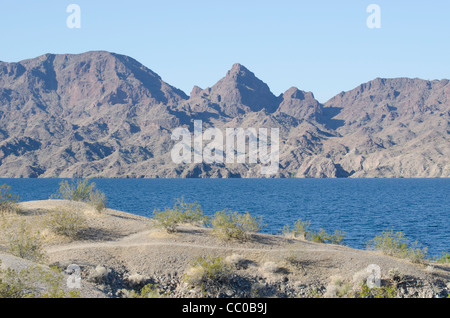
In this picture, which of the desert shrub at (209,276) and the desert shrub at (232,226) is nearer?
the desert shrub at (209,276)

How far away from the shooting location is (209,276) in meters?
22.1

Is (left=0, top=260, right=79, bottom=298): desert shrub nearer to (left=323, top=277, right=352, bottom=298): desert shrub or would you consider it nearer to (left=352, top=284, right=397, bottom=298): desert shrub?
(left=352, top=284, right=397, bottom=298): desert shrub

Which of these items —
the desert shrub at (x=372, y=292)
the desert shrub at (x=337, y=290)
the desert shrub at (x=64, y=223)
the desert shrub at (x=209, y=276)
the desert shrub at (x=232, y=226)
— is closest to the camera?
the desert shrub at (x=372, y=292)

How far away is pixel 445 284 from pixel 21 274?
21.7 meters

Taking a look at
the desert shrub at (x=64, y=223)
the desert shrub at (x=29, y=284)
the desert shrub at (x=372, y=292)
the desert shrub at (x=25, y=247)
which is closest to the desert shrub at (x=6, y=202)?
the desert shrub at (x=64, y=223)

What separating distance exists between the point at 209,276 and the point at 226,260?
8.10 ft

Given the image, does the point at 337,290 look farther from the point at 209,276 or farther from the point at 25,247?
the point at 25,247

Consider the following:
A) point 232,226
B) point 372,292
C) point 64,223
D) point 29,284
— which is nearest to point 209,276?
point 232,226

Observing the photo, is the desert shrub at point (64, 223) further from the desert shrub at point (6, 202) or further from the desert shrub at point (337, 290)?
the desert shrub at point (337, 290)

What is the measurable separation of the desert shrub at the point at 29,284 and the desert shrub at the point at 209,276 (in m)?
6.25

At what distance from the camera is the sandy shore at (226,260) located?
2217cm
